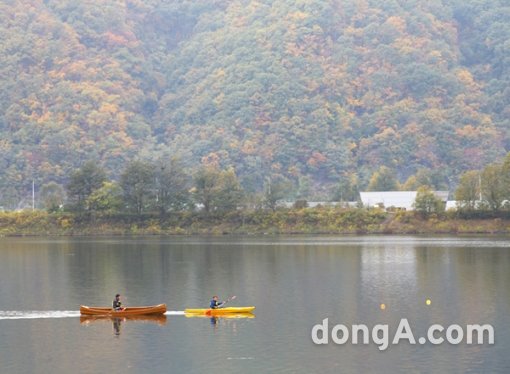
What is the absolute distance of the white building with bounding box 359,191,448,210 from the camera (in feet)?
563

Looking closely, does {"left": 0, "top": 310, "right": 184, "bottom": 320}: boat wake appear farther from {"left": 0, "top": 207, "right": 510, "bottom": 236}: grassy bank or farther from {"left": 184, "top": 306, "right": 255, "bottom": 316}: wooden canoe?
{"left": 0, "top": 207, "right": 510, "bottom": 236}: grassy bank

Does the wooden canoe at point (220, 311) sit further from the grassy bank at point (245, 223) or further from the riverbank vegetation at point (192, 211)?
the riverbank vegetation at point (192, 211)

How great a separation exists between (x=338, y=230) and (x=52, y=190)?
2634 inches

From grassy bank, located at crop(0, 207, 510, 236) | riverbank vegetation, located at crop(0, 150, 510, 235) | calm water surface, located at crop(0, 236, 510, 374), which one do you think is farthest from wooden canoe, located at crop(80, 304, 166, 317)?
riverbank vegetation, located at crop(0, 150, 510, 235)

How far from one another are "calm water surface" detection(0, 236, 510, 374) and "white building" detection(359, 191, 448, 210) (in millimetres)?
58753

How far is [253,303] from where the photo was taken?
2485 inches

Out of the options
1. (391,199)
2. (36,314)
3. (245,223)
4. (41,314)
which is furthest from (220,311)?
(391,199)

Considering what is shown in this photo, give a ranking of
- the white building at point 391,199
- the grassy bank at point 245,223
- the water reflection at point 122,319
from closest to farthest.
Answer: the water reflection at point 122,319, the grassy bank at point 245,223, the white building at point 391,199

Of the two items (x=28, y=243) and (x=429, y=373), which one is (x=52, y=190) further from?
(x=429, y=373)

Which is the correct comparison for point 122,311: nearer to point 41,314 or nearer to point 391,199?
point 41,314

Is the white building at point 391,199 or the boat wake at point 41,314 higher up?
the white building at point 391,199

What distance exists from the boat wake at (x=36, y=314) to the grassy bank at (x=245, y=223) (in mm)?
93083

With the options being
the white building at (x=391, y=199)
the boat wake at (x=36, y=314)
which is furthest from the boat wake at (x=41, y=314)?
the white building at (x=391, y=199)

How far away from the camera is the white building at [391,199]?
171625 millimetres
